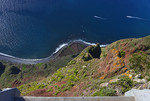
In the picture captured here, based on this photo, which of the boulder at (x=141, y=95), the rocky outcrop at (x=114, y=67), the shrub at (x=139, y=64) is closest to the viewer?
the boulder at (x=141, y=95)

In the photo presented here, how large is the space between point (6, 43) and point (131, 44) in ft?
196

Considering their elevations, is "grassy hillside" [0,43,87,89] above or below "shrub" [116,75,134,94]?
below

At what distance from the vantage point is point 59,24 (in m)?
83.5

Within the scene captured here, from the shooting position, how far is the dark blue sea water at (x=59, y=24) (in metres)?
66.9

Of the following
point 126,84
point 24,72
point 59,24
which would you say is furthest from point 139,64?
point 59,24

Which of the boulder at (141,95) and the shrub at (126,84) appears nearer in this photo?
the boulder at (141,95)

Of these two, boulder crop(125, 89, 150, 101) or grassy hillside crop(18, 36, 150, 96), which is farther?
grassy hillside crop(18, 36, 150, 96)

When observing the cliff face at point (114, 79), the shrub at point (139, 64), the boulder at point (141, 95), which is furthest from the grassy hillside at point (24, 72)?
the boulder at point (141, 95)

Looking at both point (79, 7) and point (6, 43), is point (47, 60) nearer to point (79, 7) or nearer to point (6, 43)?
point (6, 43)

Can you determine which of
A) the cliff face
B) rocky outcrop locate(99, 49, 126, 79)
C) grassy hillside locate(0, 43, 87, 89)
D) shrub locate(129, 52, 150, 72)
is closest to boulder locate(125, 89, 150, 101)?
the cliff face

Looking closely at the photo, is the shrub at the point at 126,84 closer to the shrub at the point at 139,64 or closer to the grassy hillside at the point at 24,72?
the shrub at the point at 139,64

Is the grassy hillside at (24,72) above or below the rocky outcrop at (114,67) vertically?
below

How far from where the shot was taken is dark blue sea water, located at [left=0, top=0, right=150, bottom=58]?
220ft

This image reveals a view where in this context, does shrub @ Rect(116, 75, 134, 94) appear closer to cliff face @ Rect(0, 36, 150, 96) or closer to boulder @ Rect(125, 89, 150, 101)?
cliff face @ Rect(0, 36, 150, 96)
